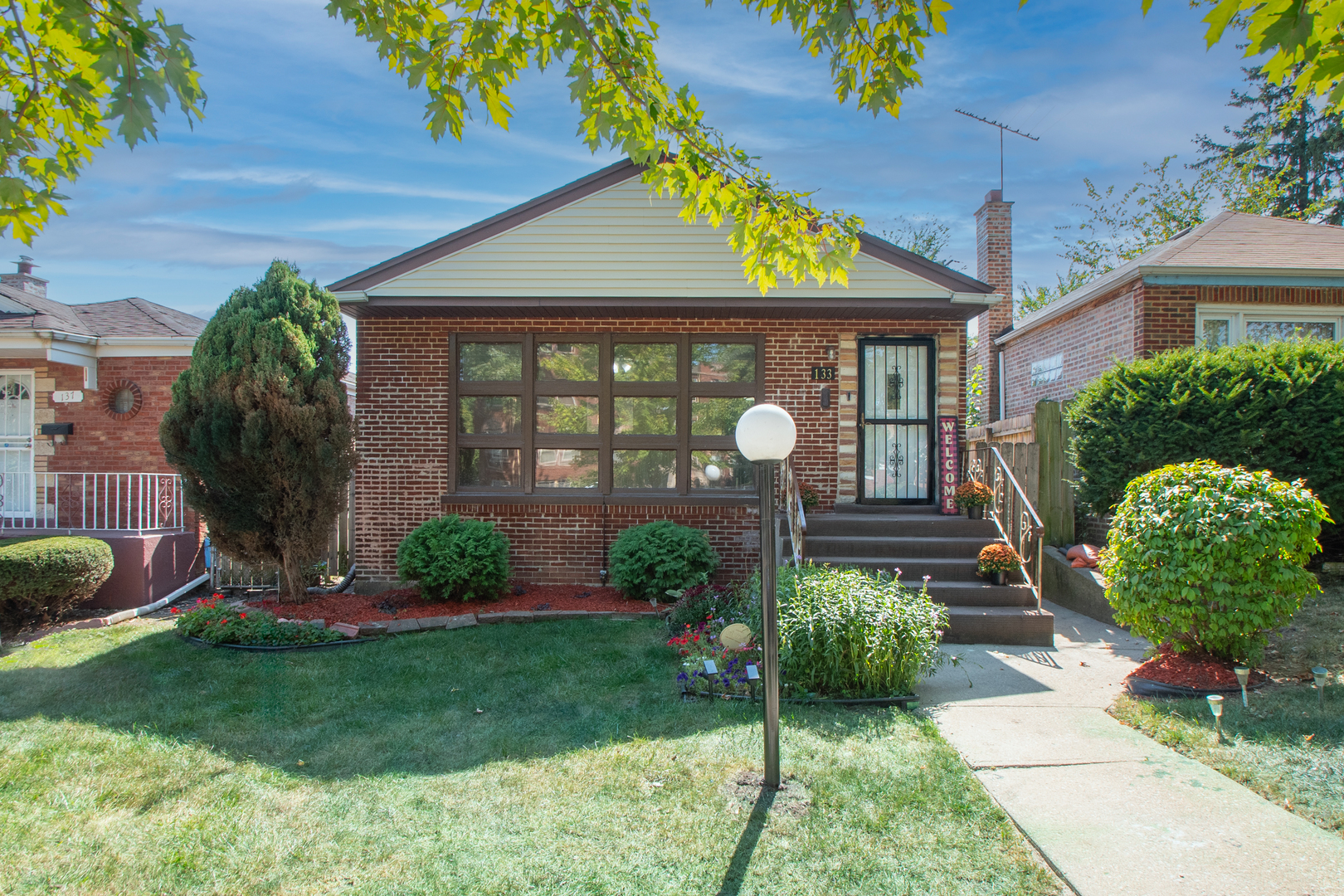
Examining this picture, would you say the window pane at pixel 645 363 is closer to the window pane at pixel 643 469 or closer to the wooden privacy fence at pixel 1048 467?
the window pane at pixel 643 469

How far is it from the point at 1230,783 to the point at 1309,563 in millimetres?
5736

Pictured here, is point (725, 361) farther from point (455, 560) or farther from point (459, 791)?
point (459, 791)

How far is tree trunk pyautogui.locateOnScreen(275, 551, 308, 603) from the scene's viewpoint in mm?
7762

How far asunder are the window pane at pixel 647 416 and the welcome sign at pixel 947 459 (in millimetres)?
3212

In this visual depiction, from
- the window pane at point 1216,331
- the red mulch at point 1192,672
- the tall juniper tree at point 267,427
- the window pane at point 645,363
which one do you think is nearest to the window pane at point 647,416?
the window pane at point 645,363

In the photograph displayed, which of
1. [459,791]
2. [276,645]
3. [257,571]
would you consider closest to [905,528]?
[459,791]

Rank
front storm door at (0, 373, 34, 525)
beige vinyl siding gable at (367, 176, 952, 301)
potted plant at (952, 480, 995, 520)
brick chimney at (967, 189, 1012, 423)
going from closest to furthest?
potted plant at (952, 480, 995, 520) < beige vinyl siding gable at (367, 176, 952, 301) < front storm door at (0, 373, 34, 525) < brick chimney at (967, 189, 1012, 423)

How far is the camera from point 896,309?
8.57 meters

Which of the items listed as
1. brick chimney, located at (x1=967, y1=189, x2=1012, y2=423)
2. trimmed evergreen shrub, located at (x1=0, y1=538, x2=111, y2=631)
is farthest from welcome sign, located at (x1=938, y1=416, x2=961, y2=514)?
trimmed evergreen shrub, located at (x1=0, y1=538, x2=111, y2=631)

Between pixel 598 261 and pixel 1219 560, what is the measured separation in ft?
21.5

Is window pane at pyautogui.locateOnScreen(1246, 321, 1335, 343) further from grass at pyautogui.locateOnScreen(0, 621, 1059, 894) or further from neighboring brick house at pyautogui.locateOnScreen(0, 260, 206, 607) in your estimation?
neighboring brick house at pyautogui.locateOnScreen(0, 260, 206, 607)

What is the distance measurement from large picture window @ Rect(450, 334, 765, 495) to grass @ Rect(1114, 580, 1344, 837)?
196 inches

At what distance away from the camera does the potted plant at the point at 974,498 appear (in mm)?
8281

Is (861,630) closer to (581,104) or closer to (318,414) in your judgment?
(581,104)
